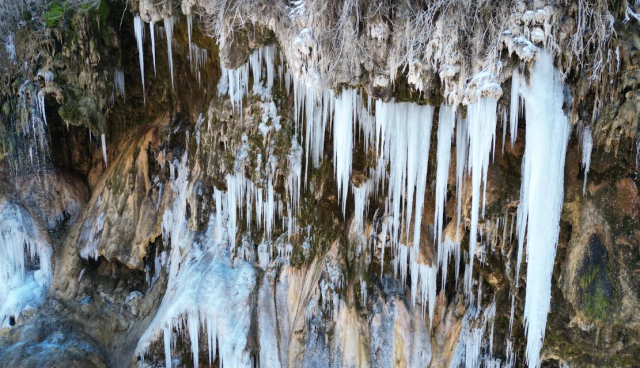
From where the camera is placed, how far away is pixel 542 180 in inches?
A: 192

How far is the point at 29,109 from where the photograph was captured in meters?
8.18

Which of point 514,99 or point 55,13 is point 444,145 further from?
point 55,13

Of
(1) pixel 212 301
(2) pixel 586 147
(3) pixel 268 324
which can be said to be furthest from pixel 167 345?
(2) pixel 586 147

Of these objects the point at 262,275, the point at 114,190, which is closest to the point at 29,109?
the point at 114,190

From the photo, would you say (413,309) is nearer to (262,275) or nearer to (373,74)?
(262,275)

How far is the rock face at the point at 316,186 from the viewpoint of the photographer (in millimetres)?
4844

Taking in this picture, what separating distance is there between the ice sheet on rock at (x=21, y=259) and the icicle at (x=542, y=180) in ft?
27.0

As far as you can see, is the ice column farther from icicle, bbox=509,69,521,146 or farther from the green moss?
the green moss

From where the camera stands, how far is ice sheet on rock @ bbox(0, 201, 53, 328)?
896 centimetres

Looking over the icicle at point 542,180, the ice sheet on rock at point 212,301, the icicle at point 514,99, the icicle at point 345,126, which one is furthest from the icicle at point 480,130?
the ice sheet on rock at point 212,301

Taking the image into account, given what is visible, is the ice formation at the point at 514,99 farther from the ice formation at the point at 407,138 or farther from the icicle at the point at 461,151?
the ice formation at the point at 407,138

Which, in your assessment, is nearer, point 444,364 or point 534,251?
point 534,251

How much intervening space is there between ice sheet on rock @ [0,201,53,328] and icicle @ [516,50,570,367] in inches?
324

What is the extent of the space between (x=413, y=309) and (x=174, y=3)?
5.27 m
